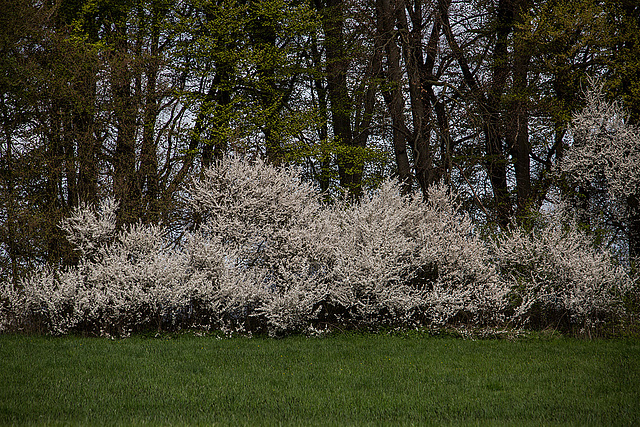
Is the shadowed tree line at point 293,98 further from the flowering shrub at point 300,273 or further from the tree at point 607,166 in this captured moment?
the flowering shrub at point 300,273

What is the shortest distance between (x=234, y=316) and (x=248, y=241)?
63.8 inches

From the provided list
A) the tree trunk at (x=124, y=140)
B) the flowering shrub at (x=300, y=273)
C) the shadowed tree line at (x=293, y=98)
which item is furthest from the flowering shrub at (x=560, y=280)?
the tree trunk at (x=124, y=140)

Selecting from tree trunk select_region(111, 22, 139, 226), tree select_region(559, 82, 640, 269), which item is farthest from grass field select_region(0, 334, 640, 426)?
tree trunk select_region(111, 22, 139, 226)

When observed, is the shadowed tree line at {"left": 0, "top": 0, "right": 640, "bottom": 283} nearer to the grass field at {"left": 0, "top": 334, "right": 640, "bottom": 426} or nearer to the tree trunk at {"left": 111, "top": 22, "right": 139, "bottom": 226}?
the tree trunk at {"left": 111, "top": 22, "right": 139, "bottom": 226}

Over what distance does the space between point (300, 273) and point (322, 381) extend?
14.2ft

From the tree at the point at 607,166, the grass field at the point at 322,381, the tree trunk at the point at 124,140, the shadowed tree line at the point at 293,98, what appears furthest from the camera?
the tree trunk at the point at 124,140

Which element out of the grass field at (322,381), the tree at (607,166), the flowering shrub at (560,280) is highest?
the tree at (607,166)

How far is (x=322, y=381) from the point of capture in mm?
7340

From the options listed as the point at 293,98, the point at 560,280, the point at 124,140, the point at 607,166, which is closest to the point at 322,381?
the point at 560,280

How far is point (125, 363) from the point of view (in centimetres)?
852

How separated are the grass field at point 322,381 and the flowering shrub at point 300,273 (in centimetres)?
80

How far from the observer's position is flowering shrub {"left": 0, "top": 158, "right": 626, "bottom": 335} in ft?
35.9

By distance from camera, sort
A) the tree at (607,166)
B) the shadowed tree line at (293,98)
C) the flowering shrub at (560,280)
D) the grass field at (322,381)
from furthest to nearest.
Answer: the shadowed tree line at (293,98)
the tree at (607,166)
the flowering shrub at (560,280)
the grass field at (322,381)

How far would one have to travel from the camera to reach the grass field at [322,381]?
5.95 m
